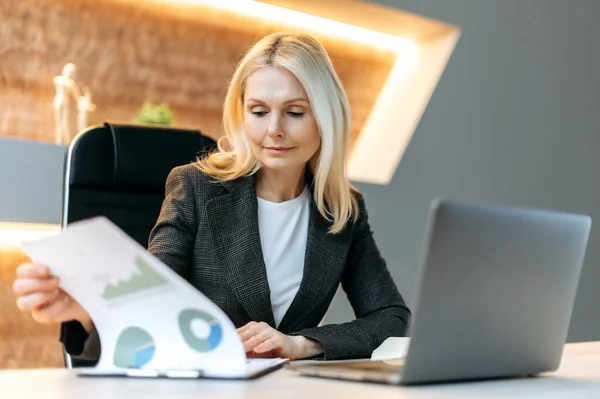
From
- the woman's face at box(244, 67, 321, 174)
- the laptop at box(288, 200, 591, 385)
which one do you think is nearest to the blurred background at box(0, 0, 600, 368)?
the woman's face at box(244, 67, 321, 174)

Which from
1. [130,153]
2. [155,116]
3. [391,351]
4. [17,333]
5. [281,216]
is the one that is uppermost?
[155,116]

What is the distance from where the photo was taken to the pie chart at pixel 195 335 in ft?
3.31

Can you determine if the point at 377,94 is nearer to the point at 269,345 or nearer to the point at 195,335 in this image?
the point at 269,345

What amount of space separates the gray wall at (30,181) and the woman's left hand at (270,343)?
1.35 meters

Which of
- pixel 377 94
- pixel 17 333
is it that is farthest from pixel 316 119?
pixel 377 94

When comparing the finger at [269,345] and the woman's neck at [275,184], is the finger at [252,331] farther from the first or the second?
the woman's neck at [275,184]

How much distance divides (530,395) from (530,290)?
151mm

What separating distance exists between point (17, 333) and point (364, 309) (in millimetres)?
1584

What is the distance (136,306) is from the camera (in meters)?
1.00

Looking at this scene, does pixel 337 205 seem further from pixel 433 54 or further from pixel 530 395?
pixel 433 54

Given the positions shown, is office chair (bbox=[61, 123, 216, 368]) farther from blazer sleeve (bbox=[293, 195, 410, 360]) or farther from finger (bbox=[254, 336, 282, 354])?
finger (bbox=[254, 336, 282, 354])

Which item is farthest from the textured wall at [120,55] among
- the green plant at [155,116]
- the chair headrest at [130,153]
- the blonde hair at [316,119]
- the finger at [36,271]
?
the finger at [36,271]

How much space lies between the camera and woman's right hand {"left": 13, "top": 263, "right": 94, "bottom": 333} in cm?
100

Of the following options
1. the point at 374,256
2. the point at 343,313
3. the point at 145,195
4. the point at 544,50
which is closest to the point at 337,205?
the point at 374,256
